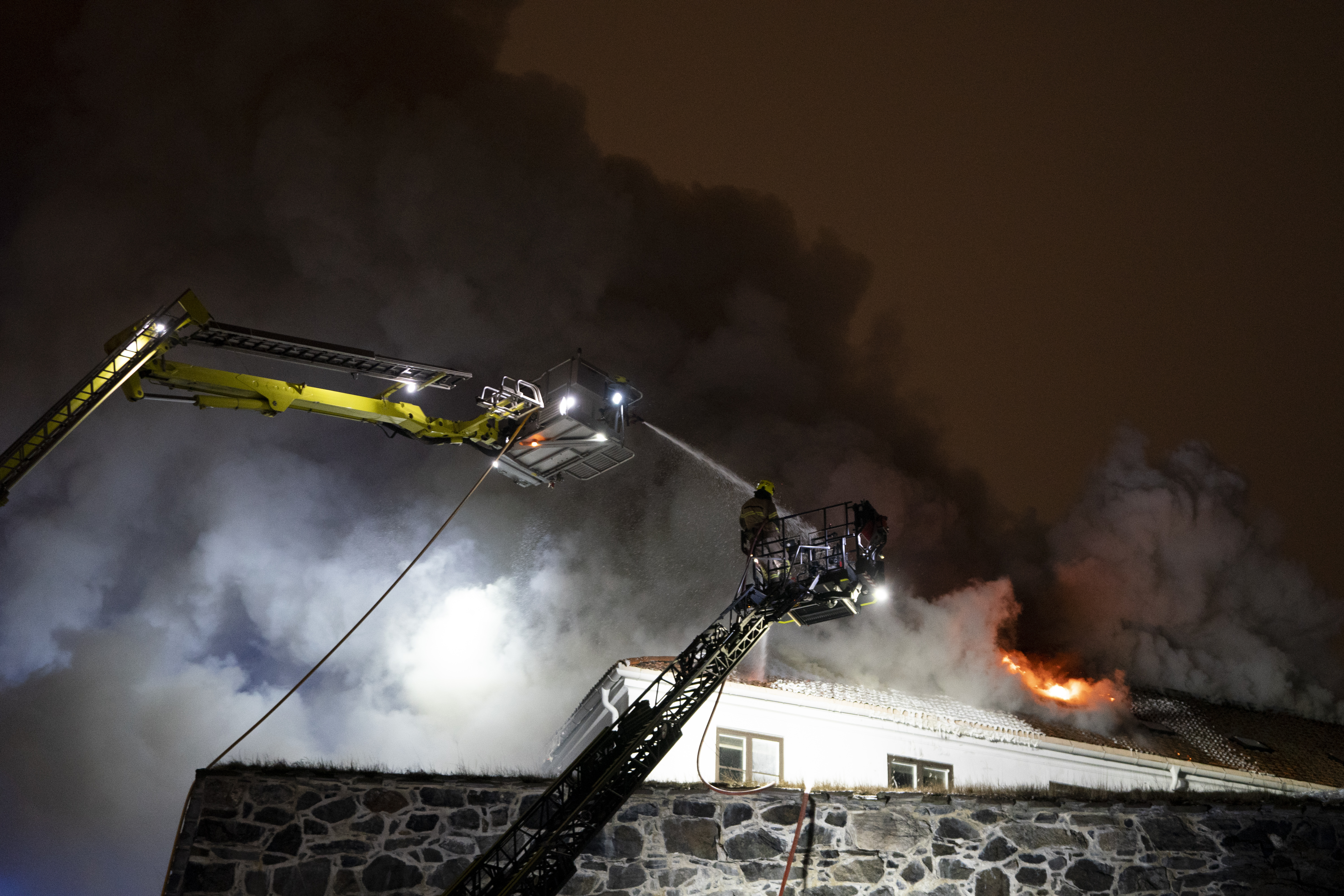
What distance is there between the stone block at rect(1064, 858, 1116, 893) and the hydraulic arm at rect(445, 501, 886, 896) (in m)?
4.04

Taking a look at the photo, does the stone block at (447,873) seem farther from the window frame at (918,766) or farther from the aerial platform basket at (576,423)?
the window frame at (918,766)

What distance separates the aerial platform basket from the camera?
629 inches

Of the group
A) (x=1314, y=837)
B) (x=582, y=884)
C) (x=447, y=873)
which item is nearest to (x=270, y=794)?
(x=447, y=873)

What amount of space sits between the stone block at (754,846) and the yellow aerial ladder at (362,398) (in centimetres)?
800

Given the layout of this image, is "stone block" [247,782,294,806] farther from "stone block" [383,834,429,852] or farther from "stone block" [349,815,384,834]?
"stone block" [383,834,429,852]

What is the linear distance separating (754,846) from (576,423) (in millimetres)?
8219

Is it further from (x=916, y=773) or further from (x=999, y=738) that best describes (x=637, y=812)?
(x=999, y=738)

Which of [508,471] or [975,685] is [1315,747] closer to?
[975,685]

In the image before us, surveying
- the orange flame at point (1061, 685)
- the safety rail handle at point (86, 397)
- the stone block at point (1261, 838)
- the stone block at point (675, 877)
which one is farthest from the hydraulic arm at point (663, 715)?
the orange flame at point (1061, 685)

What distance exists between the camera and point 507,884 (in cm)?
862

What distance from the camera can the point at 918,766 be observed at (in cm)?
1759

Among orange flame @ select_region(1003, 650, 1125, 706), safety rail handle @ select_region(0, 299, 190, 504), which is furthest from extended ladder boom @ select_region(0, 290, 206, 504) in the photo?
orange flame @ select_region(1003, 650, 1125, 706)

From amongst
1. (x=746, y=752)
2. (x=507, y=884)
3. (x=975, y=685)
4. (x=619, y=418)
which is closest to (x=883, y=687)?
(x=975, y=685)

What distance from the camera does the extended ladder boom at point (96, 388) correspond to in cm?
1162
